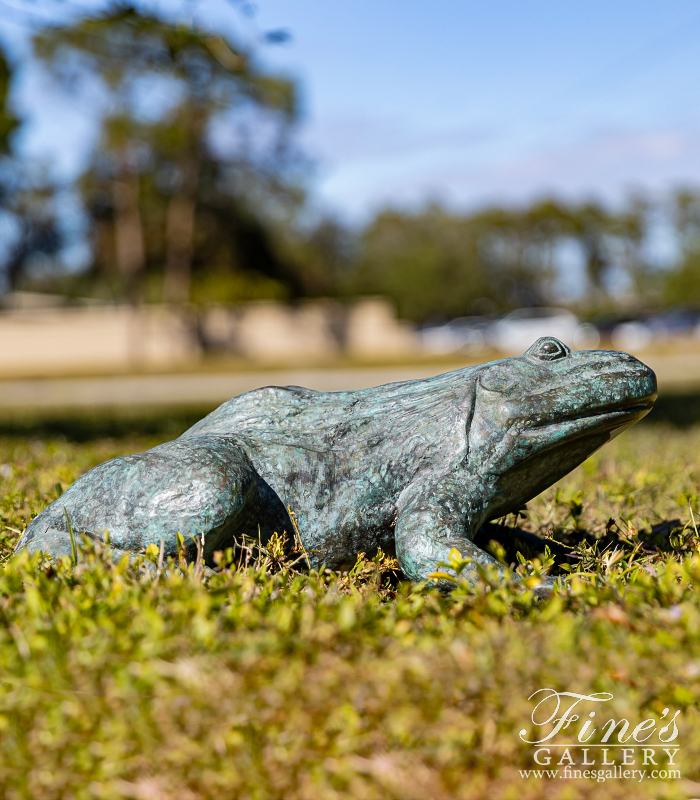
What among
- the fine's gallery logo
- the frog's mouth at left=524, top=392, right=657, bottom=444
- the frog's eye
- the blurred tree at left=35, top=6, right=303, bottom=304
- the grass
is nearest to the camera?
the grass

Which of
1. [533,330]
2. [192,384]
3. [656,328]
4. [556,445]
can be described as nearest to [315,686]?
[556,445]

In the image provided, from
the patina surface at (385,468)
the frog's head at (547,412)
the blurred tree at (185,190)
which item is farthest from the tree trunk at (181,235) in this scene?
the frog's head at (547,412)

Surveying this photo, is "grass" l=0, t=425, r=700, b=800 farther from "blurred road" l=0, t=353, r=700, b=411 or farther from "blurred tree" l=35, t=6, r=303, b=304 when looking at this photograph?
"blurred tree" l=35, t=6, r=303, b=304

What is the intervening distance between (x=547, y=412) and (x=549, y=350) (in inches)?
12.0

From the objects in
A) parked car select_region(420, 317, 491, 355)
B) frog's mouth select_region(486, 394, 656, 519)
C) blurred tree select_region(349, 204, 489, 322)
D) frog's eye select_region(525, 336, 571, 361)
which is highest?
blurred tree select_region(349, 204, 489, 322)

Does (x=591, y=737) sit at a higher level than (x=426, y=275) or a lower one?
Result: lower

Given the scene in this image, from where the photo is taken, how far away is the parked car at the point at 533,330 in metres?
32.3

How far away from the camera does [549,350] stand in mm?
2881

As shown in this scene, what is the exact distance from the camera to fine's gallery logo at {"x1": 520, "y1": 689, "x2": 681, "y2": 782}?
1.79 meters

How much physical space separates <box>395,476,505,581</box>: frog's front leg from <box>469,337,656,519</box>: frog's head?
4.7 inches

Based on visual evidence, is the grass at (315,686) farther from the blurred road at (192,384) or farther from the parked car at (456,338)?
the parked car at (456,338)

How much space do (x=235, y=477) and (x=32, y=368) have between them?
94.8 feet

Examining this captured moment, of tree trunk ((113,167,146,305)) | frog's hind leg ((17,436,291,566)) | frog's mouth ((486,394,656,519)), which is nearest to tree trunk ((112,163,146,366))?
tree trunk ((113,167,146,305))

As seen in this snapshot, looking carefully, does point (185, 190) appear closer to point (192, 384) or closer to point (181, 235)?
point (181, 235)
